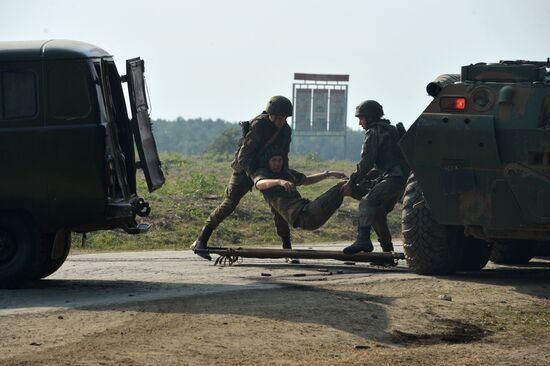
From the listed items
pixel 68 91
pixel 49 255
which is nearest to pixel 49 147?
pixel 68 91

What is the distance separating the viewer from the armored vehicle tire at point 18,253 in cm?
1268

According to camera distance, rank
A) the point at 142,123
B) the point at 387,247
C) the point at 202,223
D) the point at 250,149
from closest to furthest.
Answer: the point at 142,123
the point at 250,149
the point at 387,247
the point at 202,223

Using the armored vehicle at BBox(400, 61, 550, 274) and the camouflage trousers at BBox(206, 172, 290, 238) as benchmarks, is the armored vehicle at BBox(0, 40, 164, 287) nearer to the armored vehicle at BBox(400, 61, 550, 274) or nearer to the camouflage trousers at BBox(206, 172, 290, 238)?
the camouflage trousers at BBox(206, 172, 290, 238)

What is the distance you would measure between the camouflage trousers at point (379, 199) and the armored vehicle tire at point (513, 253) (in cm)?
146

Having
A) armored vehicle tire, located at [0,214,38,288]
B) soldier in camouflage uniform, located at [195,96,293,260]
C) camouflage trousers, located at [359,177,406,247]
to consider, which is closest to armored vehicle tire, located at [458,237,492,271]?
camouflage trousers, located at [359,177,406,247]

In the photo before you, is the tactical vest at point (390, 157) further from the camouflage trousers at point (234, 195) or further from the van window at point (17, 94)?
the van window at point (17, 94)

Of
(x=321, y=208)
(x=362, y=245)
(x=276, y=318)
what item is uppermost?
(x=321, y=208)

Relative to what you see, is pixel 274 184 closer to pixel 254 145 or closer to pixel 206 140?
pixel 254 145

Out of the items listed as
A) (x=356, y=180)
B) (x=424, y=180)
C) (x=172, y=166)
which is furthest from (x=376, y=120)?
(x=172, y=166)

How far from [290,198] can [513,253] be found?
9.46 feet

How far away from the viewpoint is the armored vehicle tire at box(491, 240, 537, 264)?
50.3 ft

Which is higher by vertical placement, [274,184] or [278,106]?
[278,106]

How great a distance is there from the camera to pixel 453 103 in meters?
13.2

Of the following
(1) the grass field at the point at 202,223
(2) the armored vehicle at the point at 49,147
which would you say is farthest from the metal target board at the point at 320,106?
(2) the armored vehicle at the point at 49,147
